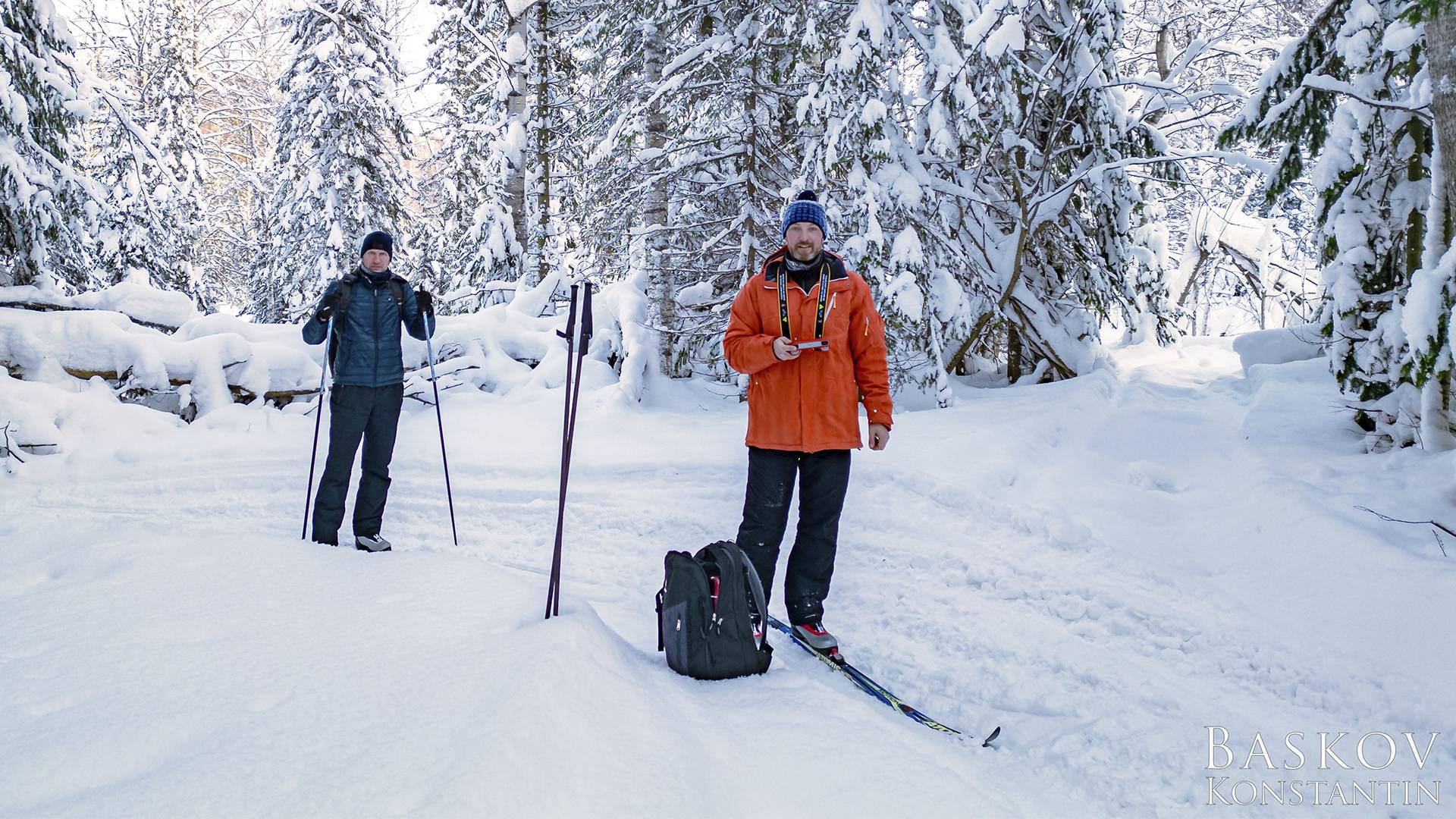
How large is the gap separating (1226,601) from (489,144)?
49.8 feet

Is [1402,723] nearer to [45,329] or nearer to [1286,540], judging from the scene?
[1286,540]

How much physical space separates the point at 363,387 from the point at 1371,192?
6955 mm

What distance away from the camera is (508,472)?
733cm

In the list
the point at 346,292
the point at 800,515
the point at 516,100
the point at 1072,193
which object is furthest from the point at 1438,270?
the point at 516,100

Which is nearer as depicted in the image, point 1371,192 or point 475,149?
point 1371,192


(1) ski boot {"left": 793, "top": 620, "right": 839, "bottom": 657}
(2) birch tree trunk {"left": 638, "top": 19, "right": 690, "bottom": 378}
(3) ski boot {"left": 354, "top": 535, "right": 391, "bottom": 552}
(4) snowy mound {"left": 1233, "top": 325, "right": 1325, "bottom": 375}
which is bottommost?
(3) ski boot {"left": 354, "top": 535, "right": 391, "bottom": 552}

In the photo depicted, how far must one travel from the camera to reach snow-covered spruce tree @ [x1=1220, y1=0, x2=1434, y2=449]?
5.14 metres

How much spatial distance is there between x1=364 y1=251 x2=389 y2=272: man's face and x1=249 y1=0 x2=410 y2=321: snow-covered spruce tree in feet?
43.9

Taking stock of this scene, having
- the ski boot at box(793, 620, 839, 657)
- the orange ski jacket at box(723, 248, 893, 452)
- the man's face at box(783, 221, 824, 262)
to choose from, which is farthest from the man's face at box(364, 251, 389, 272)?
the ski boot at box(793, 620, 839, 657)

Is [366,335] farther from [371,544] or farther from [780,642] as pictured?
[780,642]

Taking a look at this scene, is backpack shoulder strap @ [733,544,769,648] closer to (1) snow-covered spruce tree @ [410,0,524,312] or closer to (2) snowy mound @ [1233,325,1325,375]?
(2) snowy mound @ [1233,325,1325,375]

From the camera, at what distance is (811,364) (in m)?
3.79

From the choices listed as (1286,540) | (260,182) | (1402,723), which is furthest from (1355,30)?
(260,182)

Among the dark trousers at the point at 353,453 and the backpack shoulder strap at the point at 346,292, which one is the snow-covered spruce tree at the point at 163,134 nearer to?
the backpack shoulder strap at the point at 346,292
